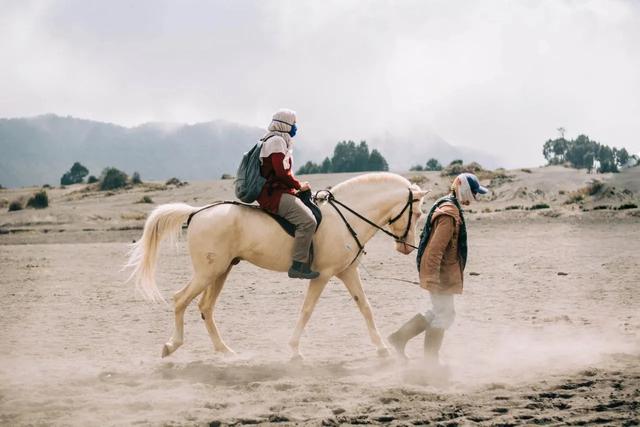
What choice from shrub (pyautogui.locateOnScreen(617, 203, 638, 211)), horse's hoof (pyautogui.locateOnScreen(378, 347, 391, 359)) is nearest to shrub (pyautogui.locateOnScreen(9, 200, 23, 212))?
shrub (pyautogui.locateOnScreen(617, 203, 638, 211))

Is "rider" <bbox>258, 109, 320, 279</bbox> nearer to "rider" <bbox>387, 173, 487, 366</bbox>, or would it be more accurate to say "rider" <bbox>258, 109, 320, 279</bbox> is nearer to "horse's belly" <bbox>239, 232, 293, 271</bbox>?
"horse's belly" <bbox>239, 232, 293, 271</bbox>

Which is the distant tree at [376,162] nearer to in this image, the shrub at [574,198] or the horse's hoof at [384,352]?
the shrub at [574,198]

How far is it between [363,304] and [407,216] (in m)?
1.17

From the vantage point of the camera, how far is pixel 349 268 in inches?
303

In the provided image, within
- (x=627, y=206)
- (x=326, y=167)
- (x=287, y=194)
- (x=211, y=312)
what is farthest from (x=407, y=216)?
(x=326, y=167)

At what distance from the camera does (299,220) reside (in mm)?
7207

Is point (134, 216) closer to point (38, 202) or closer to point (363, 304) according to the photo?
point (38, 202)

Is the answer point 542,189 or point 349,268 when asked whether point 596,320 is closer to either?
point 349,268

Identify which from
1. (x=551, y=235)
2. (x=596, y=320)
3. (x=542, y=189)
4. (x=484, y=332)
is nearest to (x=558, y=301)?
(x=596, y=320)

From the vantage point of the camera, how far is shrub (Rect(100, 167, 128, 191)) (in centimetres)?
5357

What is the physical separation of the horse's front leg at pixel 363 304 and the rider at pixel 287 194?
0.55 metres

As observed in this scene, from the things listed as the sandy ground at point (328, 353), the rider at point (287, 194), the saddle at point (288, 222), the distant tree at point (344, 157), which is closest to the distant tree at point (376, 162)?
the distant tree at point (344, 157)

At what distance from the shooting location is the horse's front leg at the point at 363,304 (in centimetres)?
745

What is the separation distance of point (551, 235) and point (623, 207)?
21.8ft
